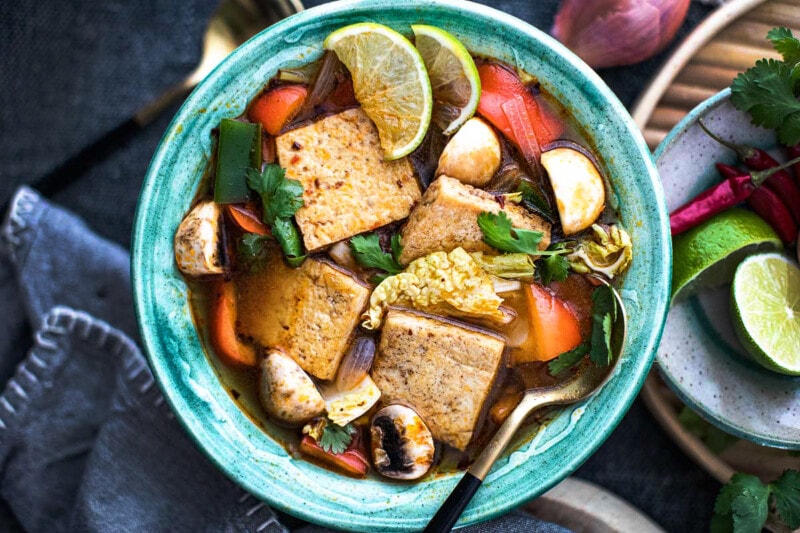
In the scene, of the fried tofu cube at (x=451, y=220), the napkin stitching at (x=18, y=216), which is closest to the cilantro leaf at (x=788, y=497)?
the fried tofu cube at (x=451, y=220)

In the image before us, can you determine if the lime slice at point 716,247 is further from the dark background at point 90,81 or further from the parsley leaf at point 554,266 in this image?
the dark background at point 90,81

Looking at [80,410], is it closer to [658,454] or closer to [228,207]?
[228,207]

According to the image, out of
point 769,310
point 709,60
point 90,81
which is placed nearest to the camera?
point 769,310

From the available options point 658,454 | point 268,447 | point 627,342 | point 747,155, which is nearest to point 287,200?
point 268,447

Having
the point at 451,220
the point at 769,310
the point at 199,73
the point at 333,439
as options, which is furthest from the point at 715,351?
the point at 199,73

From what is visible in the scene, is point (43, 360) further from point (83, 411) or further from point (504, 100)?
point (504, 100)

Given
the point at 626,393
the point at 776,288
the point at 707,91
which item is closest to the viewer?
the point at 626,393

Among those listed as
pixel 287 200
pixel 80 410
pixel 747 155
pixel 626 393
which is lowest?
pixel 80 410

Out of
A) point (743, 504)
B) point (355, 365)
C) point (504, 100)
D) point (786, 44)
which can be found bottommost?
point (743, 504)
